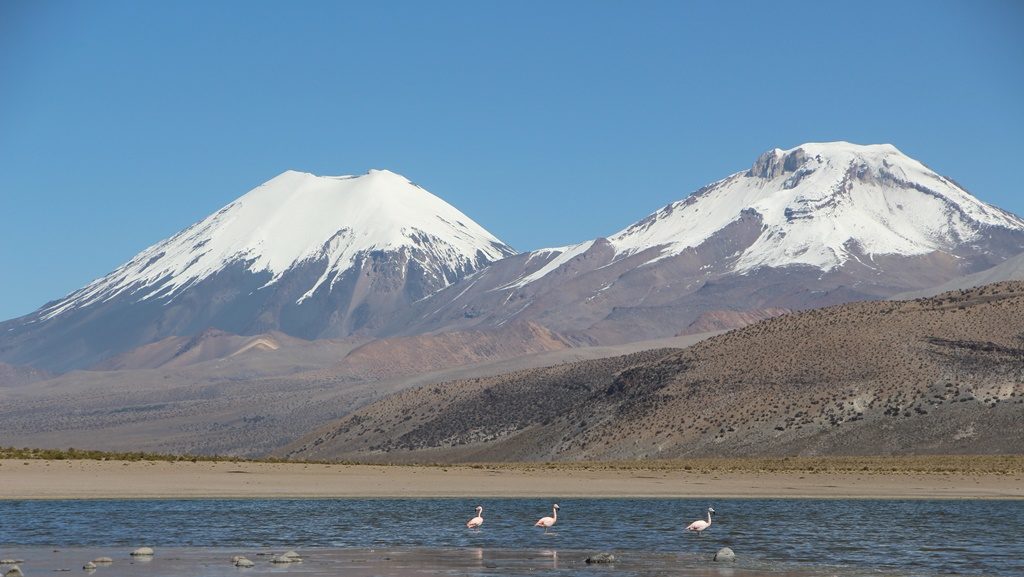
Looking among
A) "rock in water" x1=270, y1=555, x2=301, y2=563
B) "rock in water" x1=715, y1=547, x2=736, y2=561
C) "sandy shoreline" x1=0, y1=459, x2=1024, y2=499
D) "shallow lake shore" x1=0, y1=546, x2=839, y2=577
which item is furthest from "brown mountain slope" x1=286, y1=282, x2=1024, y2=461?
"rock in water" x1=270, y1=555, x2=301, y2=563

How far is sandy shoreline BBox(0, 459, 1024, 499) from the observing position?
198 ft

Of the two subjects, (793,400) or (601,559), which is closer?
(601,559)

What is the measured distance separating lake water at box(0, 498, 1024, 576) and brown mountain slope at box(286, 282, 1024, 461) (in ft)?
125

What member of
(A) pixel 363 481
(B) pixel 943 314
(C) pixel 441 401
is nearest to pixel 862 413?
(B) pixel 943 314

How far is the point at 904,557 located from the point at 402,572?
13.5m

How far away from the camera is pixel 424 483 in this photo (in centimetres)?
7031

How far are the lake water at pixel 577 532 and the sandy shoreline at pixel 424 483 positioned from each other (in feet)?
12.6

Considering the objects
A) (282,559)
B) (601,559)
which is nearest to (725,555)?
(601,559)

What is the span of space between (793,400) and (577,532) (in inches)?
2429

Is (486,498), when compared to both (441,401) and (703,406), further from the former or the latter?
(441,401)

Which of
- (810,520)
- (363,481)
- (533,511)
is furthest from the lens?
(363,481)

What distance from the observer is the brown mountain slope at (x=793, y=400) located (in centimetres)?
9594

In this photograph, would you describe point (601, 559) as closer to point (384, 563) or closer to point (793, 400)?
point (384, 563)

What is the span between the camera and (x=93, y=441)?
648 ft
